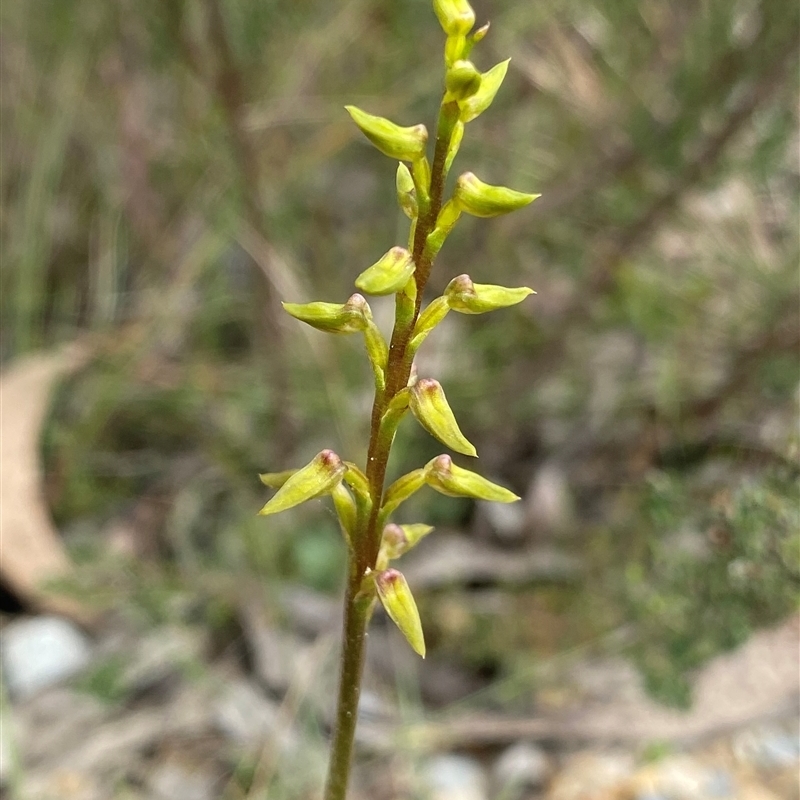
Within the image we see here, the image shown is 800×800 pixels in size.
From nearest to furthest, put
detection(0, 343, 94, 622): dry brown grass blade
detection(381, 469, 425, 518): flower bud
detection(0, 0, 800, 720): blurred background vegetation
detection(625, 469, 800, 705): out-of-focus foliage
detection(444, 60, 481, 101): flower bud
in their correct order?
detection(444, 60, 481, 101): flower bud, detection(381, 469, 425, 518): flower bud, detection(625, 469, 800, 705): out-of-focus foliage, detection(0, 0, 800, 720): blurred background vegetation, detection(0, 343, 94, 622): dry brown grass blade

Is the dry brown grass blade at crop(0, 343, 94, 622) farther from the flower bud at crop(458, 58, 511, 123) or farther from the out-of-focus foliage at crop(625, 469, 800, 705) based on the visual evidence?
the flower bud at crop(458, 58, 511, 123)

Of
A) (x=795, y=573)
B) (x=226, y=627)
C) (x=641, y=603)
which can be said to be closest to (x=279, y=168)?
(x=226, y=627)

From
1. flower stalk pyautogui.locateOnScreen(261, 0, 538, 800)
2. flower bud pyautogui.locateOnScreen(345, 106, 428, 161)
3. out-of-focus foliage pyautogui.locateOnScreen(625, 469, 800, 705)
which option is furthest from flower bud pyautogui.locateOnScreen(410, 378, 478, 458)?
out-of-focus foliage pyautogui.locateOnScreen(625, 469, 800, 705)

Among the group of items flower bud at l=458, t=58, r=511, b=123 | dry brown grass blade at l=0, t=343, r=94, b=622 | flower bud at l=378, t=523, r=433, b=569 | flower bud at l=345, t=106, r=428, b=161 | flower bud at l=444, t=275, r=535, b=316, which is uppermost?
flower bud at l=458, t=58, r=511, b=123

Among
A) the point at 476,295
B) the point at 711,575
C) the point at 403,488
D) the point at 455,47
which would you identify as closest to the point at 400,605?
the point at 403,488

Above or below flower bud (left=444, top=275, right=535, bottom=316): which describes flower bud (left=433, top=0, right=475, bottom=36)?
above
